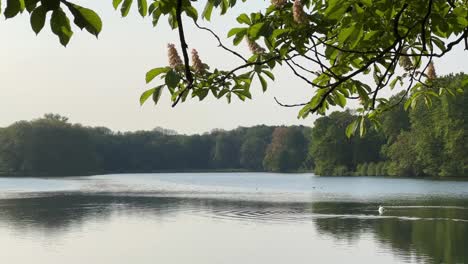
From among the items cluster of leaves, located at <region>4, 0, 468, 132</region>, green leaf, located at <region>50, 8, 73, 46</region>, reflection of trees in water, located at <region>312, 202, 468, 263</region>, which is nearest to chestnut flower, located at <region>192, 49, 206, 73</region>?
cluster of leaves, located at <region>4, 0, 468, 132</region>

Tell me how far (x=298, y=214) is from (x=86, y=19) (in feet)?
113

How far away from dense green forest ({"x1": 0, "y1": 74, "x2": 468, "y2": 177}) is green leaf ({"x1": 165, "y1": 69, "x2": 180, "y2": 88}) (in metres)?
39.7

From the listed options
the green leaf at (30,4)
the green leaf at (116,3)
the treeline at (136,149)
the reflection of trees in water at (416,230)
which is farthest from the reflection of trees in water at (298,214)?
the treeline at (136,149)

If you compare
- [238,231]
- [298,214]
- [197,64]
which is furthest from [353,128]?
[298,214]

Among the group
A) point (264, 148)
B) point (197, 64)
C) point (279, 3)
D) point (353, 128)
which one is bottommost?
point (353, 128)

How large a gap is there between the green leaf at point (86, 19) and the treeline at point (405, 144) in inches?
2202

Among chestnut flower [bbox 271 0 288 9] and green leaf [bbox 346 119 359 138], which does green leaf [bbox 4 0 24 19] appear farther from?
green leaf [bbox 346 119 359 138]

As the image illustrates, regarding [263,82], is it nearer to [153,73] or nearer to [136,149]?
[153,73]

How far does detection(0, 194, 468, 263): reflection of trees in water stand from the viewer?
80.0 ft

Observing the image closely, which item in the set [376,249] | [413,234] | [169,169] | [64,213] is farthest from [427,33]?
[169,169]

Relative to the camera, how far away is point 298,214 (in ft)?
116

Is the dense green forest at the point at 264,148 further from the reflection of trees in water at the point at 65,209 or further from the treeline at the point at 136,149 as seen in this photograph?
the reflection of trees in water at the point at 65,209

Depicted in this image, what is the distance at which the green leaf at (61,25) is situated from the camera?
5.29 ft

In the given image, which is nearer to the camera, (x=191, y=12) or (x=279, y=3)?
(x=191, y=12)
